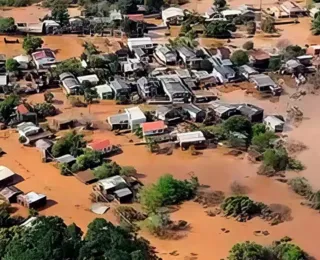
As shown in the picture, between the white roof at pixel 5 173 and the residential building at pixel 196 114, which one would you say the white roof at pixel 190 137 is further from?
the white roof at pixel 5 173

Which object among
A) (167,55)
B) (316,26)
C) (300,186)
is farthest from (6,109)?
(316,26)

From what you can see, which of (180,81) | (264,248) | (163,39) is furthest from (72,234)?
(163,39)

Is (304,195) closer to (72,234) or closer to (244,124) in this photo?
(244,124)

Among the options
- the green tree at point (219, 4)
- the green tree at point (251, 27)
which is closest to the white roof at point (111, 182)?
the green tree at point (251, 27)

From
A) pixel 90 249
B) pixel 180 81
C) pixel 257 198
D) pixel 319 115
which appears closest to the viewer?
pixel 90 249

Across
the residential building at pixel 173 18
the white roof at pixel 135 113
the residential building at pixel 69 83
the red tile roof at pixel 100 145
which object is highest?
the residential building at pixel 173 18
